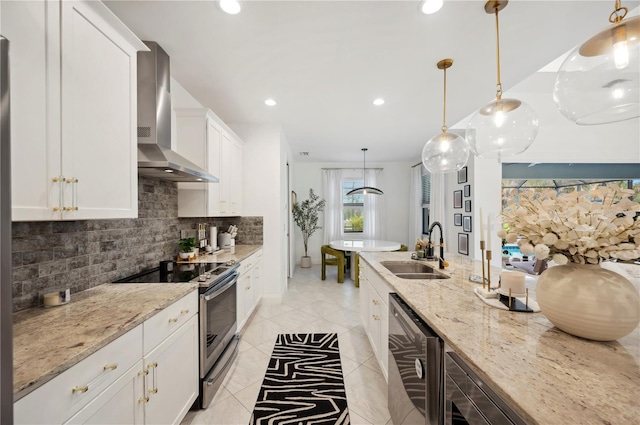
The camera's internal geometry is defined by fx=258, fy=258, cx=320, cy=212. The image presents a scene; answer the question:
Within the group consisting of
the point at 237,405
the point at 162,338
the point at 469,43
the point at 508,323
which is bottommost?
the point at 237,405

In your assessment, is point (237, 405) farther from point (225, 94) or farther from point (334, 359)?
point (225, 94)

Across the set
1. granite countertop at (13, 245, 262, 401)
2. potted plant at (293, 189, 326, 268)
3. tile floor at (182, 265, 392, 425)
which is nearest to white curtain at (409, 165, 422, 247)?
potted plant at (293, 189, 326, 268)

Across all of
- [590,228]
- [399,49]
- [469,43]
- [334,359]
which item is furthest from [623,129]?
[334,359]

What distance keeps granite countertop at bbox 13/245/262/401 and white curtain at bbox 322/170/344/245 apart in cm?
519

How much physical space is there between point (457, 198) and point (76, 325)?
5156 mm

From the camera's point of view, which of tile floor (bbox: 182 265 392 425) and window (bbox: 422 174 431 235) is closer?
tile floor (bbox: 182 265 392 425)

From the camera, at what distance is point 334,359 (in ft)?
8.03

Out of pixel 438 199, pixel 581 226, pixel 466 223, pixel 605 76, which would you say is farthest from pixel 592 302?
pixel 438 199

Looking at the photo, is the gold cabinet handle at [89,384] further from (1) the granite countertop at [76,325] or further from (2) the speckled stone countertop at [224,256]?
(2) the speckled stone countertop at [224,256]

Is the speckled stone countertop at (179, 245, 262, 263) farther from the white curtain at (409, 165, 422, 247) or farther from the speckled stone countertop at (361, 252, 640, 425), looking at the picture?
the white curtain at (409, 165, 422, 247)

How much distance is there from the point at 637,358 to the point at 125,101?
2.48m

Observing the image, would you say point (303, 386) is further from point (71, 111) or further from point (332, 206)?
point (332, 206)

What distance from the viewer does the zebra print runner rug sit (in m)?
1.77

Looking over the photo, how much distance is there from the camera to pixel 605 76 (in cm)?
95
